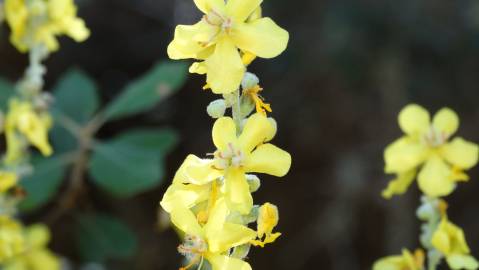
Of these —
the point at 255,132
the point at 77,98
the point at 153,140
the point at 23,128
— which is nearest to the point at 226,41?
the point at 255,132

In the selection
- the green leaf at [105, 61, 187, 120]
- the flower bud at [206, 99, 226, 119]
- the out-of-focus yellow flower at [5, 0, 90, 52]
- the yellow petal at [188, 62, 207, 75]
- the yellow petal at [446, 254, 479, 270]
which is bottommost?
the yellow petal at [446, 254, 479, 270]

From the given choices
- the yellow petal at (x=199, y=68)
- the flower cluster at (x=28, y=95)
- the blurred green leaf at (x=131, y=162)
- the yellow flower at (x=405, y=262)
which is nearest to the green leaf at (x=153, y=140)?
the blurred green leaf at (x=131, y=162)

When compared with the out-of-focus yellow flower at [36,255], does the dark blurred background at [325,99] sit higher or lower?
higher

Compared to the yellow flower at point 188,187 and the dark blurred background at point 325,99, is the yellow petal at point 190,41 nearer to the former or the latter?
the yellow flower at point 188,187

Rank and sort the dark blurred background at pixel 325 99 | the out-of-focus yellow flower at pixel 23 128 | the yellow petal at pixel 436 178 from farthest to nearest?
the dark blurred background at pixel 325 99 < the out-of-focus yellow flower at pixel 23 128 < the yellow petal at pixel 436 178

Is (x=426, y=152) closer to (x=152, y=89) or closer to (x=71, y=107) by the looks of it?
(x=152, y=89)

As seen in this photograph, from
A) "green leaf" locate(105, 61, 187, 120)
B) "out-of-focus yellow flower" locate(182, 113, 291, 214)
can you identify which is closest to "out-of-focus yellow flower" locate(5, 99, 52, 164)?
"green leaf" locate(105, 61, 187, 120)

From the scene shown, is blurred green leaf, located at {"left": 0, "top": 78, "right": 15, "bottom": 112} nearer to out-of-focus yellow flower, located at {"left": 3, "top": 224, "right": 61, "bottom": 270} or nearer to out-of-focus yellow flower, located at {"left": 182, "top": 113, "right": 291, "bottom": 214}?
out-of-focus yellow flower, located at {"left": 3, "top": 224, "right": 61, "bottom": 270}

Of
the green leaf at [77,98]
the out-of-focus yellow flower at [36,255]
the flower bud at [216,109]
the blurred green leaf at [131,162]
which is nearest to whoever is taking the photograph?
the flower bud at [216,109]
